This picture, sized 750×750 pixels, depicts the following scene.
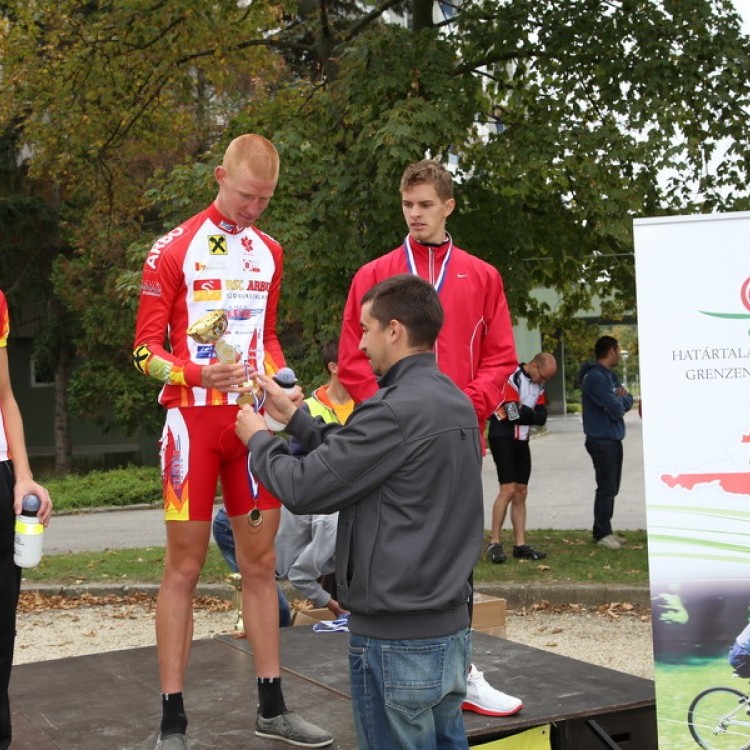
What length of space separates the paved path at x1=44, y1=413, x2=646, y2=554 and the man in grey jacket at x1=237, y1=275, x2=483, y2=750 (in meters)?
10.1

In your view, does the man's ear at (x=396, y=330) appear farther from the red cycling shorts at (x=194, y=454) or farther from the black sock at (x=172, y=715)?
the black sock at (x=172, y=715)

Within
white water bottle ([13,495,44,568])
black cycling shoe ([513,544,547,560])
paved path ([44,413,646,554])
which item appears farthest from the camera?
paved path ([44,413,646,554])

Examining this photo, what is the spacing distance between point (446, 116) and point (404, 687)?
25.4 ft

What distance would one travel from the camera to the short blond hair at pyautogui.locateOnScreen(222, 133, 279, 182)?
387 centimetres

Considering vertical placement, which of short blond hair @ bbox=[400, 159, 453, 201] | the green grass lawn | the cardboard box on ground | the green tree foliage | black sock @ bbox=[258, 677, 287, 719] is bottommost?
the green grass lawn

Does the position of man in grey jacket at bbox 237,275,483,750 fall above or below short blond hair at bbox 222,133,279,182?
below

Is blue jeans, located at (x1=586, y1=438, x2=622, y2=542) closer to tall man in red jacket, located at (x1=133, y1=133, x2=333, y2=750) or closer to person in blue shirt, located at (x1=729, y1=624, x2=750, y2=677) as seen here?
person in blue shirt, located at (x1=729, y1=624, x2=750, y2=677)

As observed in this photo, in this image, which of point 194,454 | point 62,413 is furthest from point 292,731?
point 62,413

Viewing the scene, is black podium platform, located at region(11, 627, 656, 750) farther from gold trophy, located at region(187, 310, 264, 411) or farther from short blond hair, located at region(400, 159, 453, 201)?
short blond hair, located at region(400, 159, 453, 201)

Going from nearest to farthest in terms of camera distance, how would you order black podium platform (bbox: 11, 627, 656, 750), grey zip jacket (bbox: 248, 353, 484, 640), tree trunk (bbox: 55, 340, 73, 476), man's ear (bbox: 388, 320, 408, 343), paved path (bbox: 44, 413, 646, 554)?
1. grey zip jacket (bbox: 248, 353, 484, 640)
2. man's ear (bbox: 388, 320, 408, 343)
3. black podium platform (bbox: 11, 627, 656, 750)
4. paved path (bbox: 44, 413, 646, 554)
5. tree trunk (bbox: 55, 340, 73, 476)

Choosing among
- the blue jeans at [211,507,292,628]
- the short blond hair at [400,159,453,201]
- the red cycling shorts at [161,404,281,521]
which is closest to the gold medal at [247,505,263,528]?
the red cycling shorts at [161,404,281,521]

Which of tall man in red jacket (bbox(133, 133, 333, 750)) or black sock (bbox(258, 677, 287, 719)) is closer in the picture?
tall man in red jacket (bbox(133, 133, 333, 750))

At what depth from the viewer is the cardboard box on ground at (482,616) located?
6387 mm

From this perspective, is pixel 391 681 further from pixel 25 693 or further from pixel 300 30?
pixel 300 30
